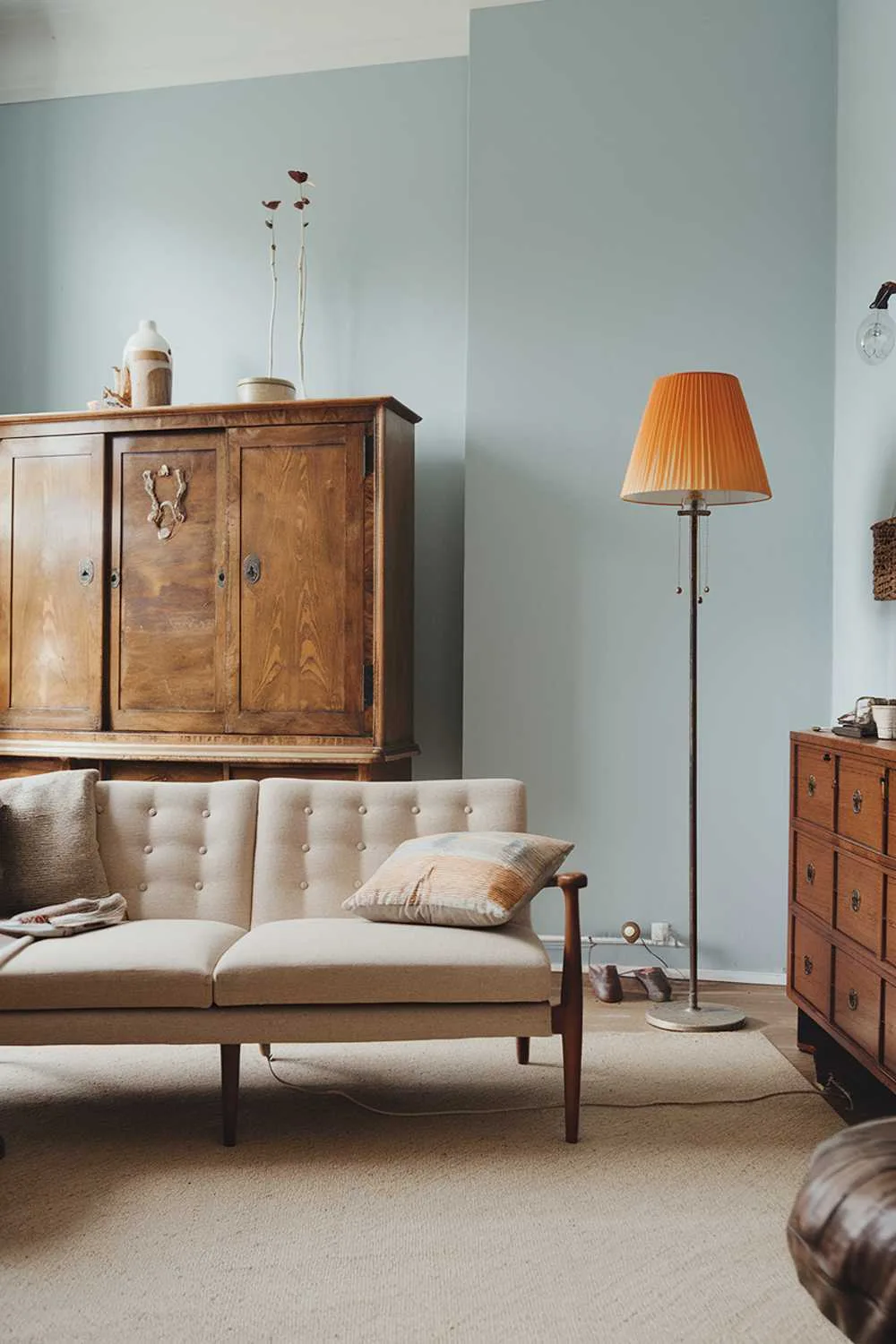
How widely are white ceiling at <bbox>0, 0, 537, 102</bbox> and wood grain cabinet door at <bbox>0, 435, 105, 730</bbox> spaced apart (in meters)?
1.64

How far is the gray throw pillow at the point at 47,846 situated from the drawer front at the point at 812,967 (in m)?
1.85

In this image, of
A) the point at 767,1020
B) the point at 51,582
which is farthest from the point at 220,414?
the point at 767,1020

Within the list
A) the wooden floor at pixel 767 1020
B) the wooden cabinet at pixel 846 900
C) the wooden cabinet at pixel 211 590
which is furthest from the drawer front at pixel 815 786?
the wooden cabinet at pixel 211 590

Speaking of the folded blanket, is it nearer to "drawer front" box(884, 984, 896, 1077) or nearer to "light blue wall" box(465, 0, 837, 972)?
"light blue wall" box(465, 0, 837, 972)

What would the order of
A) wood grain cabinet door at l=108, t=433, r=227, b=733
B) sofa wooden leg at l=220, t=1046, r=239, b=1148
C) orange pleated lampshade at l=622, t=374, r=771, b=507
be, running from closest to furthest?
sofa wooden leg at l=220, t=1046, r=239, b=1148 → orange pleated lampshade at l=622, t=374, r=771, b=507 → wood grain cabinet door at l=108, t=433, r=227, b=733

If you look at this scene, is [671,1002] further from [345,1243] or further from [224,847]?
[345,1243]

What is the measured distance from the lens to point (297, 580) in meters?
4.02

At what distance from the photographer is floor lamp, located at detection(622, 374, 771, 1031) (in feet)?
11.4

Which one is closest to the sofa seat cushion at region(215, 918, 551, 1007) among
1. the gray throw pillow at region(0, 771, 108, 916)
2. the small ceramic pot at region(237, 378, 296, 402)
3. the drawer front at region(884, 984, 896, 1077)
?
the gray throw pillow at region(0, 771, 108, 916)

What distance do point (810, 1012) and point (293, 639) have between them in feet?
6.45

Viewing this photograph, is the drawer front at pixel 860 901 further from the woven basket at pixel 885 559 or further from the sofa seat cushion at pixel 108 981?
the sofa seat cushion at pixel 108 981

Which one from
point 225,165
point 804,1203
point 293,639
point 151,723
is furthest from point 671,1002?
point 225,165

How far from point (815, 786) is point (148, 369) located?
2697 millimetres

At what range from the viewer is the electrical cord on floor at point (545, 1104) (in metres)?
2.89
